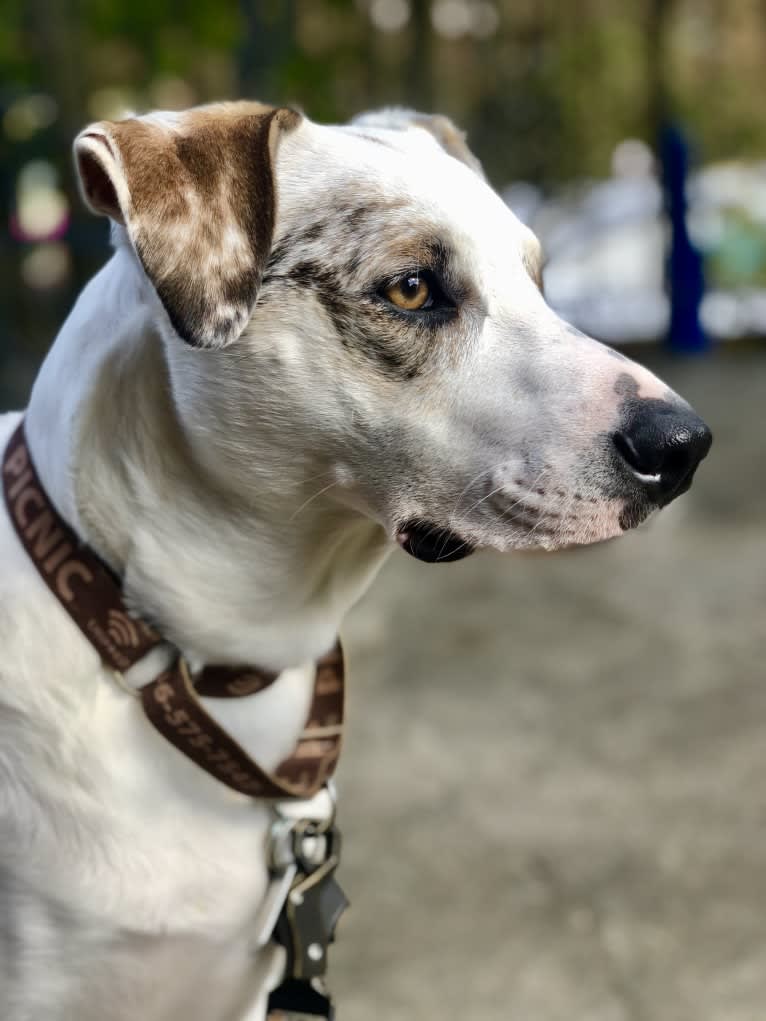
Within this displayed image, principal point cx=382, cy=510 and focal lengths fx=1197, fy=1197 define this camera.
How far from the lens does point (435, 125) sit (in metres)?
1.81

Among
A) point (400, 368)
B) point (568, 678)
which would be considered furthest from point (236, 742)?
point (568, 678)

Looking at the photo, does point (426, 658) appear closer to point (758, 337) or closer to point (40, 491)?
point (40, 491)

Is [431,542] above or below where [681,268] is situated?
above

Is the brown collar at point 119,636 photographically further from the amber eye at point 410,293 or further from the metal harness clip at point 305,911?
the amber eye at point 410,293

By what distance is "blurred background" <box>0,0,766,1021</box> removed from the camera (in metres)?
2.56

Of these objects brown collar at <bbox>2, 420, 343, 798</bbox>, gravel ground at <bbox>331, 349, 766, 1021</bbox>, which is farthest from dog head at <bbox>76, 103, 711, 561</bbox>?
gravel ground at <bbox>331, 349, 766, 1021</bbox>

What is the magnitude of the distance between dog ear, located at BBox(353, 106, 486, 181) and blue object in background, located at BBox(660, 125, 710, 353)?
7.14 metres

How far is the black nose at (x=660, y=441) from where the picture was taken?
137 cm

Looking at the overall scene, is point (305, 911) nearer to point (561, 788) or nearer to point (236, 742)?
point (236, 742)

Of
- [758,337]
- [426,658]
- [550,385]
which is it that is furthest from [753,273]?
[550,385]

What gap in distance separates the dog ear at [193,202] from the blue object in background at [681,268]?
7.66 m

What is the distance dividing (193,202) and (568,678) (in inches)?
107

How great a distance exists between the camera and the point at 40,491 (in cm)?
145

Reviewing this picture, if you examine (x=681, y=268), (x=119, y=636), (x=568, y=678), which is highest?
(x=119, y=636)
